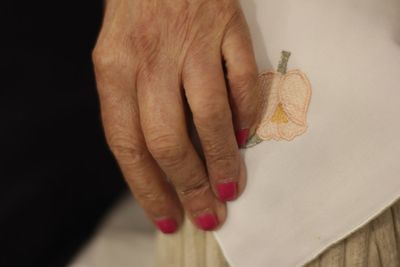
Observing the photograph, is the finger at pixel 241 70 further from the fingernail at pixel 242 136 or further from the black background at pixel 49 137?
the black background at pixel 49 137

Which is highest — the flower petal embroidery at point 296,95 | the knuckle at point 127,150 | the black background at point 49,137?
the flower petal embroidery at point 296,95

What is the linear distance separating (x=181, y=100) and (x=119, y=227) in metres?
0.41

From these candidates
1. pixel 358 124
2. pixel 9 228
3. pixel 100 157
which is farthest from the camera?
pixel 100 157

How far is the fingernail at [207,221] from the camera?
503 mm

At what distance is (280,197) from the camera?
49 centimetres

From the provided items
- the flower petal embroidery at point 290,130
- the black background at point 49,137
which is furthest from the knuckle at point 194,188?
the black background at point 49,137

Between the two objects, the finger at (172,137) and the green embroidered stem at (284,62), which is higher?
the green embroidered stem at (284,62)

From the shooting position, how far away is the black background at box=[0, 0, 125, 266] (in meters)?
0.75

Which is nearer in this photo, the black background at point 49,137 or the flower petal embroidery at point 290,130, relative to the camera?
the flower petal embroidery at point 290,130

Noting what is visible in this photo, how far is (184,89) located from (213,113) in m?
0.05

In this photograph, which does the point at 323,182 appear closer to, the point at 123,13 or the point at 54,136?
the point at 123,13

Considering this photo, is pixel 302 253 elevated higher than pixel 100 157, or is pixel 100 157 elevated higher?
pixel 302 253

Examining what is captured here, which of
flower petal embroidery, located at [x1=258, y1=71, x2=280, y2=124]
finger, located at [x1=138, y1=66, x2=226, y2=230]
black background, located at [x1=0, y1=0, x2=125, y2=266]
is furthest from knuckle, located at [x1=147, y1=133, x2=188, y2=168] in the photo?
black background, located at [x1=0, y1=0, x2=125, y2=266]

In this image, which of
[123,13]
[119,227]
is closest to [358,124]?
[123,13]
